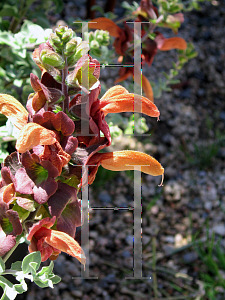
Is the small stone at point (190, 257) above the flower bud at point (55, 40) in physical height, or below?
below

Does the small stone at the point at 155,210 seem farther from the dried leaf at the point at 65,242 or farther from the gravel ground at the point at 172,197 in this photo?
the dried leaf at the point at 65,242

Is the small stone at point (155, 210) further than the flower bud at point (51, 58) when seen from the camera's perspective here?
Yes

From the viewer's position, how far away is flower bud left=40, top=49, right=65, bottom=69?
18.6 inches

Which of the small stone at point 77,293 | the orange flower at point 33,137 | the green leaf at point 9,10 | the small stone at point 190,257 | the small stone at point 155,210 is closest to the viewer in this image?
the orange flower at point 33,137

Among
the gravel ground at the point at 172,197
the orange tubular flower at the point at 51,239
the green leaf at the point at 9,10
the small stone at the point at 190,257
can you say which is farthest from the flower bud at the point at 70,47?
the small stone at the point at 190,257

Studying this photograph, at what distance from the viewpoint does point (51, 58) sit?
474mm

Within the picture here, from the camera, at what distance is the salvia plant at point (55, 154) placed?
1.58ft

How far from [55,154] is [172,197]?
1313mm

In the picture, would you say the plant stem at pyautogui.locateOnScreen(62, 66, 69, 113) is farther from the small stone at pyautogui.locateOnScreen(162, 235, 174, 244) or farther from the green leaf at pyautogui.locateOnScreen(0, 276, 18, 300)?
the small stone at pyautogui.locateOnScreen(162, 235, 174, 244)

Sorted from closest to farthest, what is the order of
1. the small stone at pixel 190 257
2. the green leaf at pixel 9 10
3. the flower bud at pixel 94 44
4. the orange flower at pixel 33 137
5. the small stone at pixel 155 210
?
the orange flower at pixel 33 137 < the flower bud at pixel 94 44 < the green leaf at pixel 9 10 < the small stone at pixel 190 257 < the small stone at pixel 155 210

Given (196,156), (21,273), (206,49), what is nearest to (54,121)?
(21,273)

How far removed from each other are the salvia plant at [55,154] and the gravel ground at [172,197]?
28.8 inches

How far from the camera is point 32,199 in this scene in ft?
1.63

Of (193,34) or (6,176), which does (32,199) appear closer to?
(6,176)
